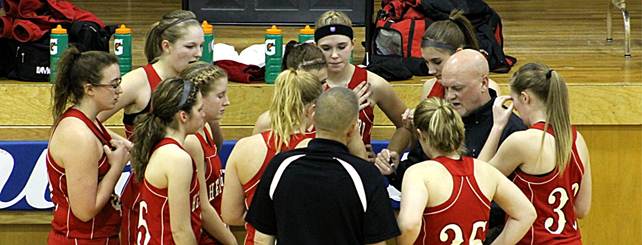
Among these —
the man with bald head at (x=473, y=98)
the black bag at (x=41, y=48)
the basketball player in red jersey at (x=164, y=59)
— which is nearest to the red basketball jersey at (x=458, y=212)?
the man with bald head at (x=473, y=98)

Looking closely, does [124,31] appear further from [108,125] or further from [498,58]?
[498,58]

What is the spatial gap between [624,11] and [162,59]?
370cm

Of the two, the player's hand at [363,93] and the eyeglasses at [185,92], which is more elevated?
the eyeglasses at [185,92]

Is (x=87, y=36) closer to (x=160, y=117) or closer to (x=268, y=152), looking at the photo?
Result: (x=160, y=117)

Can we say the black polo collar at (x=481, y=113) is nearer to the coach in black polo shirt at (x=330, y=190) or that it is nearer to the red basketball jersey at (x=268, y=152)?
the red basketball jersey at (x=268, y=152)

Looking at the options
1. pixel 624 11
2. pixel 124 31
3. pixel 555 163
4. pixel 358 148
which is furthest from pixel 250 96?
pixel 624 11

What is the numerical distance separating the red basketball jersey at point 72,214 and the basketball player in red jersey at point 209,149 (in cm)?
38

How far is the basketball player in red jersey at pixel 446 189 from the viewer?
169 inches

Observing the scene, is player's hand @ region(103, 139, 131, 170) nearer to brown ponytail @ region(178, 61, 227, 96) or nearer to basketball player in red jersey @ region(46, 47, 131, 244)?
basketball player in red jersey @ region(46, 47, 131, 244)

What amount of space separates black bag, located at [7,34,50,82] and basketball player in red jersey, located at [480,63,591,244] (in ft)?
9.23

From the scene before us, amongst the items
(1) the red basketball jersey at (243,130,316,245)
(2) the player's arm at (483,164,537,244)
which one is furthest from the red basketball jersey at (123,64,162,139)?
(2) the player's arm at (483,164,537,244)

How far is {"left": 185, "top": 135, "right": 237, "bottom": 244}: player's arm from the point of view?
4.89m

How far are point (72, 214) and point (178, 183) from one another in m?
0.68

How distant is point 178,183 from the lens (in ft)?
14.9
